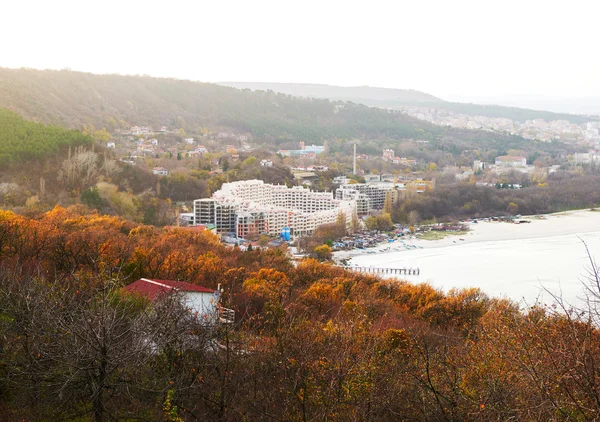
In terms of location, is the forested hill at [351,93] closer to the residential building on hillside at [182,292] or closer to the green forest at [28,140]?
the green forest at [28,140]

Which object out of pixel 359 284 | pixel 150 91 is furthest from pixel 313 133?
pixel 359 284

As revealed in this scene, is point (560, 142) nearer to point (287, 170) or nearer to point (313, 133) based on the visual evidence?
point (313, 133)

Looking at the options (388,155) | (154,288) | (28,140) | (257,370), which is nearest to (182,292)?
(154,288)

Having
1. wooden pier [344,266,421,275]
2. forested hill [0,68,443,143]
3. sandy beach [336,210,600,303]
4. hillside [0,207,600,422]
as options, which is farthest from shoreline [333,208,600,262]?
forested hill [0,68,443,143]

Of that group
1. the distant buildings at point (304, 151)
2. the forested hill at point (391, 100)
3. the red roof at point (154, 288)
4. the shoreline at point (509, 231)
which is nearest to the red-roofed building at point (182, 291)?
the red roof at point (154, 288)

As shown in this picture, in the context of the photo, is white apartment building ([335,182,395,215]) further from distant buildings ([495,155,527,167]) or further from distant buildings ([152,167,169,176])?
distant buildings ([495,155,527,167])

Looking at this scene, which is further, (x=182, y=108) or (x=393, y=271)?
(x=182, y=108)

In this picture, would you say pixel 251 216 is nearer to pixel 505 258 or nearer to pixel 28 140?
pixel 28 140
